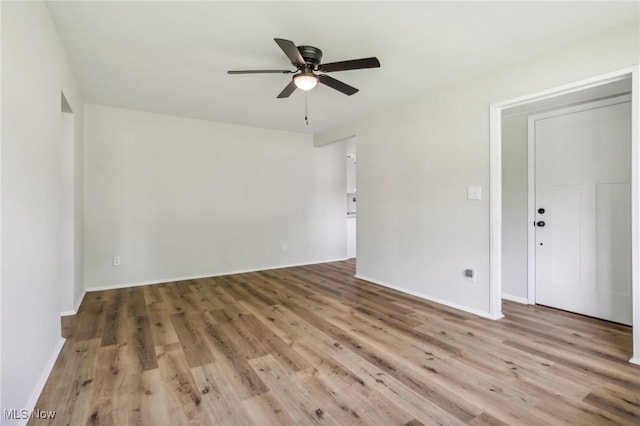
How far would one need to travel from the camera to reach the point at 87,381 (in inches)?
75.2

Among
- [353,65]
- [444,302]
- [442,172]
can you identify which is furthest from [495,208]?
[353,65]

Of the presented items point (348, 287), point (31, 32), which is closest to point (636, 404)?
point (348, 287)

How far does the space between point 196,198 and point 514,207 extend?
4328 mm

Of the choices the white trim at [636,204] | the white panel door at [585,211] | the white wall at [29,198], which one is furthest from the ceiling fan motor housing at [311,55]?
the white panel door at [585,211]

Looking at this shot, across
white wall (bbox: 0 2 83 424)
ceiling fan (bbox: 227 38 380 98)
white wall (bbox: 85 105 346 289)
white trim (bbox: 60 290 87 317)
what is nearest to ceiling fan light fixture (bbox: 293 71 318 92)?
ceiling fan (bbox: 227 38 380 98)

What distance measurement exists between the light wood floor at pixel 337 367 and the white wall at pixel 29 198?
32 cm

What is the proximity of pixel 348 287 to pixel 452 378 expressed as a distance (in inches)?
88.1

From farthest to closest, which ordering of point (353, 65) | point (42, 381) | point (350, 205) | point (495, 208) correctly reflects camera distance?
point (350, 205) < point (495, 208) < point (353, 65) < point (42, 381)

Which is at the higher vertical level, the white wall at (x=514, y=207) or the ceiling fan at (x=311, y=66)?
the ceiling fan at (x=311, y=66)

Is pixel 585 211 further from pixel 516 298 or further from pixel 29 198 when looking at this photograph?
pixel 29 198

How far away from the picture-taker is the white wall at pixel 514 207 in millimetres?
3473

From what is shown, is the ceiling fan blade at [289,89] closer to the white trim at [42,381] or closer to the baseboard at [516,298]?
the white trim at [42,381]

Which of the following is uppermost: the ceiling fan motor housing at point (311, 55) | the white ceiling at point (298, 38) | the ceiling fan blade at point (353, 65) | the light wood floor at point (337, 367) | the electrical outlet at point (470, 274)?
the white ceiling at point (298, 38)

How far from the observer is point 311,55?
94.7 inches
